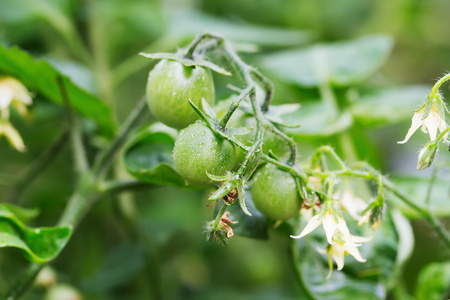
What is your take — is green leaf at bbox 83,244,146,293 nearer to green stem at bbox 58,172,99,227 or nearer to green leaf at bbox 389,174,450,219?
green stem at bbox 58,172,99,227

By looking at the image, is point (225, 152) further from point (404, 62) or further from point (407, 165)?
point (404, 62)

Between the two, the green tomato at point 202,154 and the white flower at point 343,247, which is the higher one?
→ the green tomato at point 202,154

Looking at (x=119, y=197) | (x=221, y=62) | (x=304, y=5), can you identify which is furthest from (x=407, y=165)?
(x=221, y=62)

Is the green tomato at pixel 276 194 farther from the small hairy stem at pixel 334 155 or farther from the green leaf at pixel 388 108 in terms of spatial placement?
the green leaf at pixel 388 108

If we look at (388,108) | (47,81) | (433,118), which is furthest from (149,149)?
(388,108)

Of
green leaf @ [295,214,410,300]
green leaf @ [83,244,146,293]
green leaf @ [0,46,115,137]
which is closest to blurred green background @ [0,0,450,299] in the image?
green leaf @ [83,244,146,293]

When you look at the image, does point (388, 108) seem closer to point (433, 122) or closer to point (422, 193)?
point (422, 193)

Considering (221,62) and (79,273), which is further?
(79,273)

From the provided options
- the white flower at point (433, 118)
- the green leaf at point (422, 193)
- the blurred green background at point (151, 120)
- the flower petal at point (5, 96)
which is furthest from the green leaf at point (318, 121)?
the flower petal at point (5, 96)
